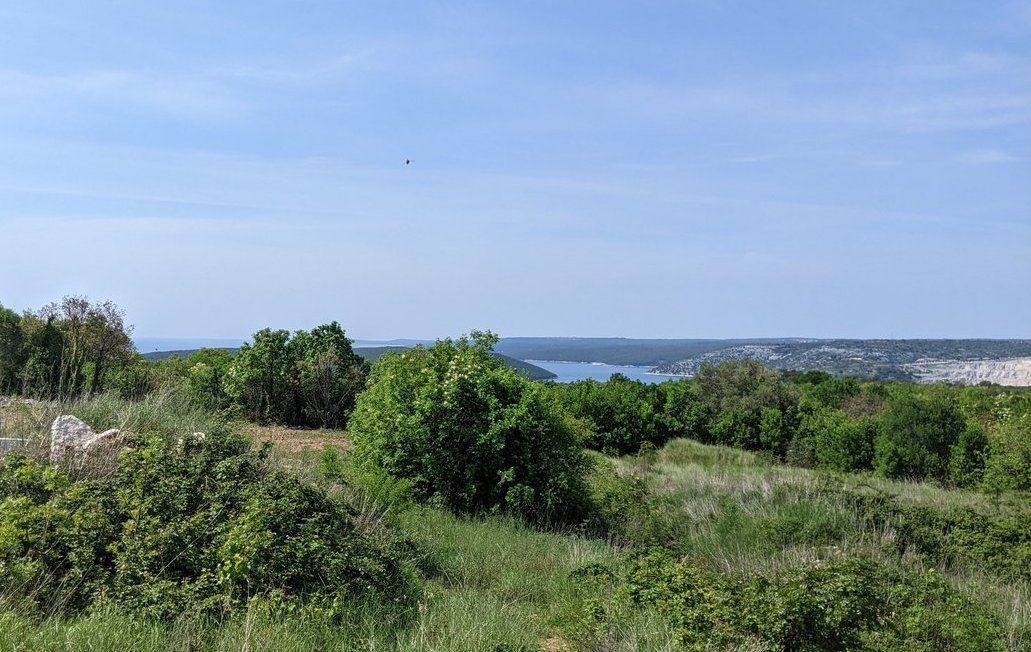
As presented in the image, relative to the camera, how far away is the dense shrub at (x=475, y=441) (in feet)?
38.7

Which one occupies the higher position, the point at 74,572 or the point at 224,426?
the point at 224,426

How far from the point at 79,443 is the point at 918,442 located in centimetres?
2314

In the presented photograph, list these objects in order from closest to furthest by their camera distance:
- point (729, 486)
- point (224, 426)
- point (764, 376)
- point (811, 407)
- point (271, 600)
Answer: point (271, 600) → point (224, 426) → point (729, 486) → point (811, 407) → point (764, 376)

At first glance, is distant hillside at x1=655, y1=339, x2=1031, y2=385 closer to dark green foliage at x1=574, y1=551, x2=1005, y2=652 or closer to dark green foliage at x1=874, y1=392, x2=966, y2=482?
dark green foliage at x1=874, y1=392, x2=966, y2=482

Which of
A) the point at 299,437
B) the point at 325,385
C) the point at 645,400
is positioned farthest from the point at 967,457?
the point at 299,437

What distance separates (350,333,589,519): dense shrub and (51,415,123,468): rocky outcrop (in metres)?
3.91

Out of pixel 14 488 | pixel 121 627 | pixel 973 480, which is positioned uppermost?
pixel 14 488

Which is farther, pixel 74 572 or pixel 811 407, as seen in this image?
pixel 811 407

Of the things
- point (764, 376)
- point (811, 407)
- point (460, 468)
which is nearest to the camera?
point (460, 468)

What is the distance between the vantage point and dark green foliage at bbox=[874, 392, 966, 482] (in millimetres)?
24250

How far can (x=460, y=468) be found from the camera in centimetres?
1195

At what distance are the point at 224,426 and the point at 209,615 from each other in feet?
12.1

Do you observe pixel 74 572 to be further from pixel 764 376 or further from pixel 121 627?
pixel 764 376

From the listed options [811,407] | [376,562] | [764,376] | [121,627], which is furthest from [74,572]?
[764,376]
